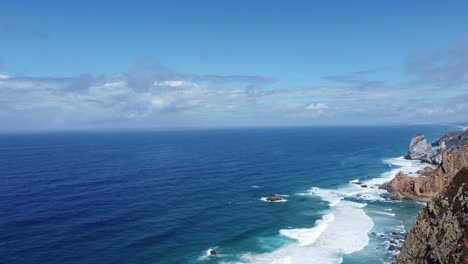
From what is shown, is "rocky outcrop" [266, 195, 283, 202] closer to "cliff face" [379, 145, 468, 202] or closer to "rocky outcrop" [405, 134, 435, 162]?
"cliff face" [379, 145, 468, 202]

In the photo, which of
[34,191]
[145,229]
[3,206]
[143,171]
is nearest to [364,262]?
[145,229]

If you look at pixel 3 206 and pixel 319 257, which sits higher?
pixel 3 206

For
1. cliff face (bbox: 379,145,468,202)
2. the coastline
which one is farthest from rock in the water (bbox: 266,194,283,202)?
cliff face (bbox: 379,145,468,202)

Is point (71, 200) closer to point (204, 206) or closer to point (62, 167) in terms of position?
point (204, 206)

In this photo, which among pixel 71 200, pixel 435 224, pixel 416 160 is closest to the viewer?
pixel 435 224

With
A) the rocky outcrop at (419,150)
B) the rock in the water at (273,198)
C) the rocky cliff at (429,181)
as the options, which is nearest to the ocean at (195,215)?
the rock in the water at (273,198)

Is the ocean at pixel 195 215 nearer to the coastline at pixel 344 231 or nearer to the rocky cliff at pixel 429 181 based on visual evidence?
the coastline at pixel 344 231
